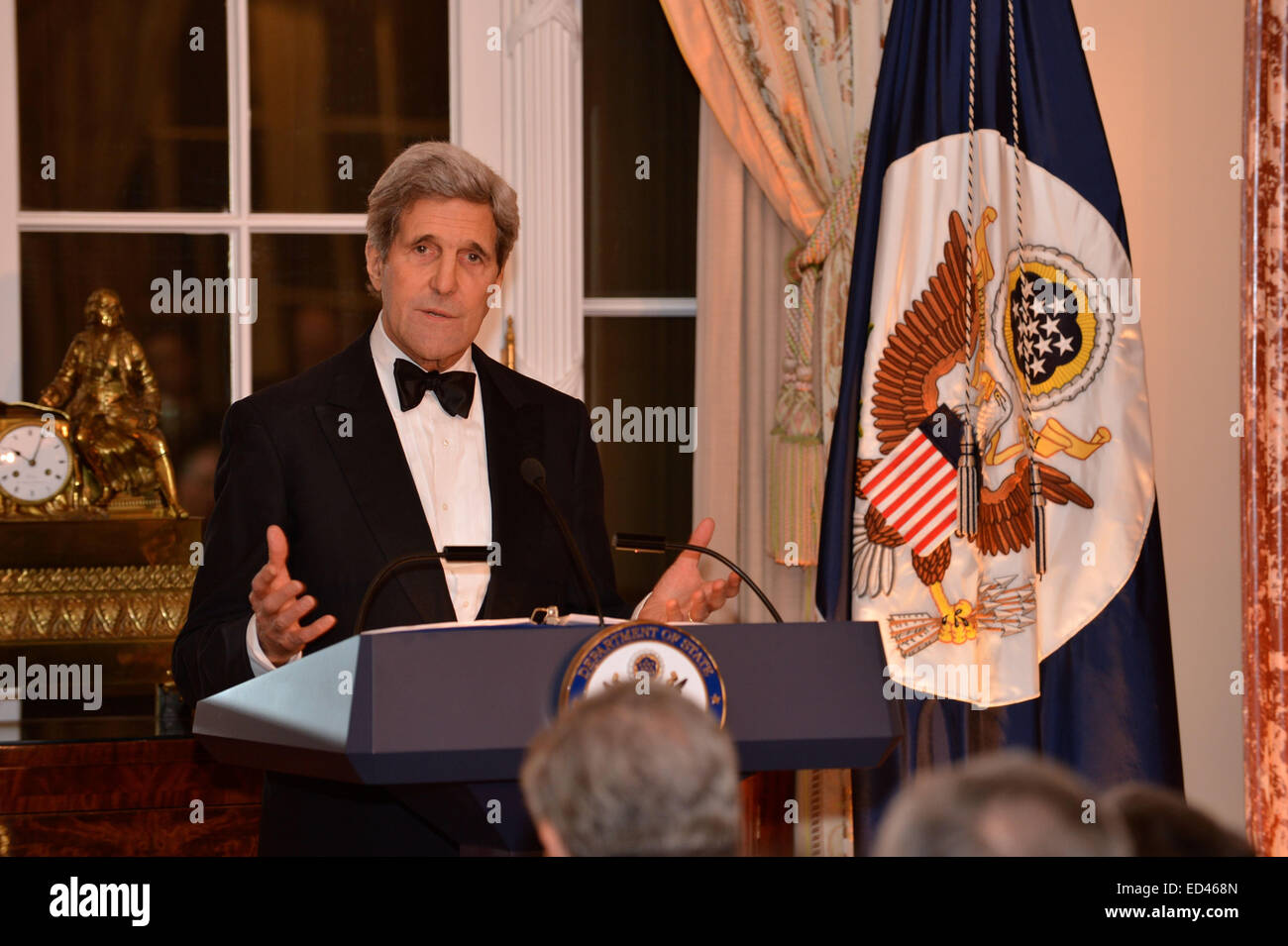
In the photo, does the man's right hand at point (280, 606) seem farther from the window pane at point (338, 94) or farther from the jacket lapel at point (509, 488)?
the window pane at point (338, 94)

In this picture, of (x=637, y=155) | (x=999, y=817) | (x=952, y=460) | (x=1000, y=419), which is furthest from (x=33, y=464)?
(x=999, y=817)

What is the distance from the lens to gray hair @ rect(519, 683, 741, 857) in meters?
0.89

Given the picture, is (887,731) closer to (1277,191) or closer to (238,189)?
(1277,191)

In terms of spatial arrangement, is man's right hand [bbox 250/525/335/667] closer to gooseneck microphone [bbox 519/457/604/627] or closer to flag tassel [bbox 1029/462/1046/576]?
gooseneck microphone [bbox 519/457/604/627]

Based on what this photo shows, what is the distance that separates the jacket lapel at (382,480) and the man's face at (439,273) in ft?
0.39

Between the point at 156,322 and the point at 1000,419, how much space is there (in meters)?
2.09

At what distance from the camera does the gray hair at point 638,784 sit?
0.89 m

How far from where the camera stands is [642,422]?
3445 mm

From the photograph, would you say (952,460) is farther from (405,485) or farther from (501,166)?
(501,166)

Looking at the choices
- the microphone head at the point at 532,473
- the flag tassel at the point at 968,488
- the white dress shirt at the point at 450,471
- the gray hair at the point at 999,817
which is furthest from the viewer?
the flag tassel at the point at 968,488

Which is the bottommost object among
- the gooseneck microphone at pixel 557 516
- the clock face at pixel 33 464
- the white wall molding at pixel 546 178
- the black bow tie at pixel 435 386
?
the gooseneck microphone at pixel 557 516

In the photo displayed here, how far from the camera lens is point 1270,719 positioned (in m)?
2.94

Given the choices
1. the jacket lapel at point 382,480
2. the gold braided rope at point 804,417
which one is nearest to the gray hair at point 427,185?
the jacket lapel at point 382,480
